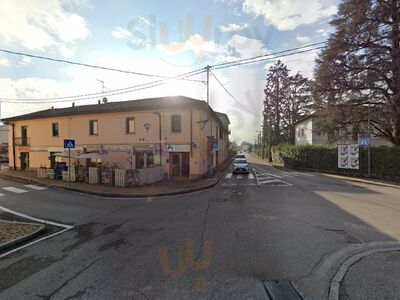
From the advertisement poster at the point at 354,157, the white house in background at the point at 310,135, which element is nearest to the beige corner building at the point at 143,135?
the advertisement poster at the point at 354,157

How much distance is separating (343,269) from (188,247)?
3080mm

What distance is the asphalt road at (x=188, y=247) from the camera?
13.3ft

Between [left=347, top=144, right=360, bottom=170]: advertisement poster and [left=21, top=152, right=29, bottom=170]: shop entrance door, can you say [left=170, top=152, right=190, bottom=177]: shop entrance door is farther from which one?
[left=21, top=152, right=29, bottom=170]: shop entrance door

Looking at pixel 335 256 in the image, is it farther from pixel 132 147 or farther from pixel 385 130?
pixel 385 130

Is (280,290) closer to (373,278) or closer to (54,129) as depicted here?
(373,278)

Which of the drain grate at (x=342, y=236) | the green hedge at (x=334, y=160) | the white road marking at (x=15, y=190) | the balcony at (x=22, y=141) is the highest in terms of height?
the balcony at (x=22, y=141)

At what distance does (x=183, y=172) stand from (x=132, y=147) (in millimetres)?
4631

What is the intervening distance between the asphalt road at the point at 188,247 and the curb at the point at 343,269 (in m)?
0.36

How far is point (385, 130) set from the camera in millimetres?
21094

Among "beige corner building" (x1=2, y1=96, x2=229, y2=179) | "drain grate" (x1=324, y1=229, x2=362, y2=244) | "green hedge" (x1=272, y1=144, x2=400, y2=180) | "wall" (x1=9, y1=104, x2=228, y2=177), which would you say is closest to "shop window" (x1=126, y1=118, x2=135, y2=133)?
"beige corner building" (x1=2, y1=96, x2=229, y2=179)

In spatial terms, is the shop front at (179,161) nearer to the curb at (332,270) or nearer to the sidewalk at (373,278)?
the curb at (332,270)

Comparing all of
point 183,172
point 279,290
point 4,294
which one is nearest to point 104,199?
point 183,172

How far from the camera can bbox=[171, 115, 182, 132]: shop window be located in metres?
18.7

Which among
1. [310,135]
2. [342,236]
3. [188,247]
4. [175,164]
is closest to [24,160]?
[175,164]
